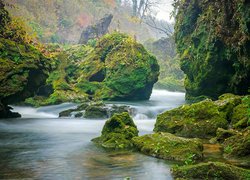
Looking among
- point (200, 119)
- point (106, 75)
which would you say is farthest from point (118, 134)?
point (106, 75)

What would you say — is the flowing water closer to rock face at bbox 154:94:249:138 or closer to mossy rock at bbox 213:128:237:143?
rock face at bbox 154:94:249:138

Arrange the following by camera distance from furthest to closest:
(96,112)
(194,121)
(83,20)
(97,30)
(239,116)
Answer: (83,20) → (97,30) → (96,112) → (194,121) → (239,116)

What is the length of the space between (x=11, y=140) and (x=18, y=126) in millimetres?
3727

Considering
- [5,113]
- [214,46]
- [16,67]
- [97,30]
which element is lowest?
[5,113]

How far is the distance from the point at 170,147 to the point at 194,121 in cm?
414

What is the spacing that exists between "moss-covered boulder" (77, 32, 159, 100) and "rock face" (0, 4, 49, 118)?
7.87 metres

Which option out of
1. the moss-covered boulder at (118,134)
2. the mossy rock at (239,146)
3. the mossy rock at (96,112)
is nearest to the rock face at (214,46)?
the mossy rock at (239,146)

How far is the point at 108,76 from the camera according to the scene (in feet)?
96.6

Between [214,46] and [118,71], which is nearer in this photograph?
[214,46]

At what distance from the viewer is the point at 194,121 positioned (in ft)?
47.6

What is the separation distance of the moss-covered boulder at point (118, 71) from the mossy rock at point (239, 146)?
58.5 ft

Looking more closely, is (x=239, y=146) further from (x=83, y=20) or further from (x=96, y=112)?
(x=83, y=20)

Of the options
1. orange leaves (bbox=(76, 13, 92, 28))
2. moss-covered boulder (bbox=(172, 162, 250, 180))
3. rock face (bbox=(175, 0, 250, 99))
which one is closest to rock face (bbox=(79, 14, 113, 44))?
orange leaves (bbox=(76, 13, 92, 28))

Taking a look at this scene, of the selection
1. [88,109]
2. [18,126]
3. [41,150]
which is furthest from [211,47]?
[41,150]
